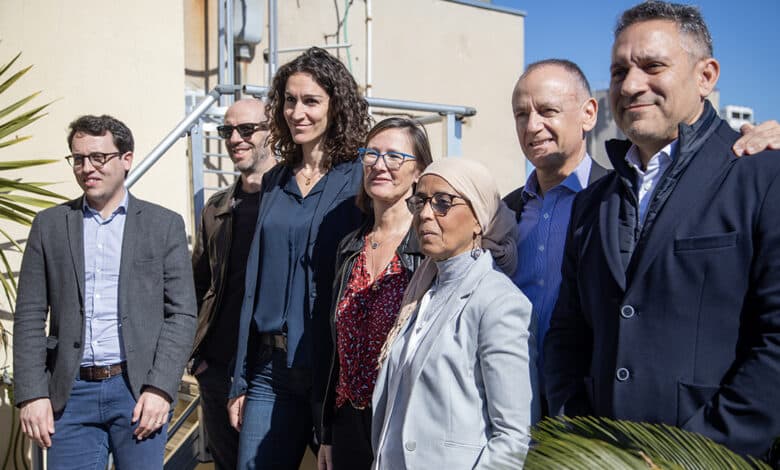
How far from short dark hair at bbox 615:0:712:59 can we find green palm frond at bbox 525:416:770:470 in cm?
102

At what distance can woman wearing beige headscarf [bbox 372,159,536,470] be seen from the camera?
1918 mm

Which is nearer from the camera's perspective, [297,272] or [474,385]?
[474,385]

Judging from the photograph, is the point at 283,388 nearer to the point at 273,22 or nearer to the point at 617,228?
the point at 617,228

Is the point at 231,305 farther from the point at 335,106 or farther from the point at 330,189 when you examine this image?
the point at 335,106

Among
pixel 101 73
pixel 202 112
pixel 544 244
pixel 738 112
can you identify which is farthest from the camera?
pixel 738 112

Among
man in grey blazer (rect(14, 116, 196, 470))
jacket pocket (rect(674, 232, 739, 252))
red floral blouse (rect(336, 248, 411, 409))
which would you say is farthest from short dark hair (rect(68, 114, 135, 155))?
jacket pocket (rect(674, 232, 739, 252))

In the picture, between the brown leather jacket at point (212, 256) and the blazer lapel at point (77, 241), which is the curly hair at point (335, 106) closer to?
the brown leather jacket at point (212, 256)

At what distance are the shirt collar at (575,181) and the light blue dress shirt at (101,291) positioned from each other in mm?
1810

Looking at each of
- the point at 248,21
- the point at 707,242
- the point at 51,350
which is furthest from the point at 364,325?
the point at 248,21

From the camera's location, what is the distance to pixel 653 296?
5.50ft

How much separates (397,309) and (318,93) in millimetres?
1081

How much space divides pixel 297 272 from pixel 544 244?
1.04 meters

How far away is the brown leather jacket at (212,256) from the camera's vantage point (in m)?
3.46

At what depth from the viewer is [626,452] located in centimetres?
114
